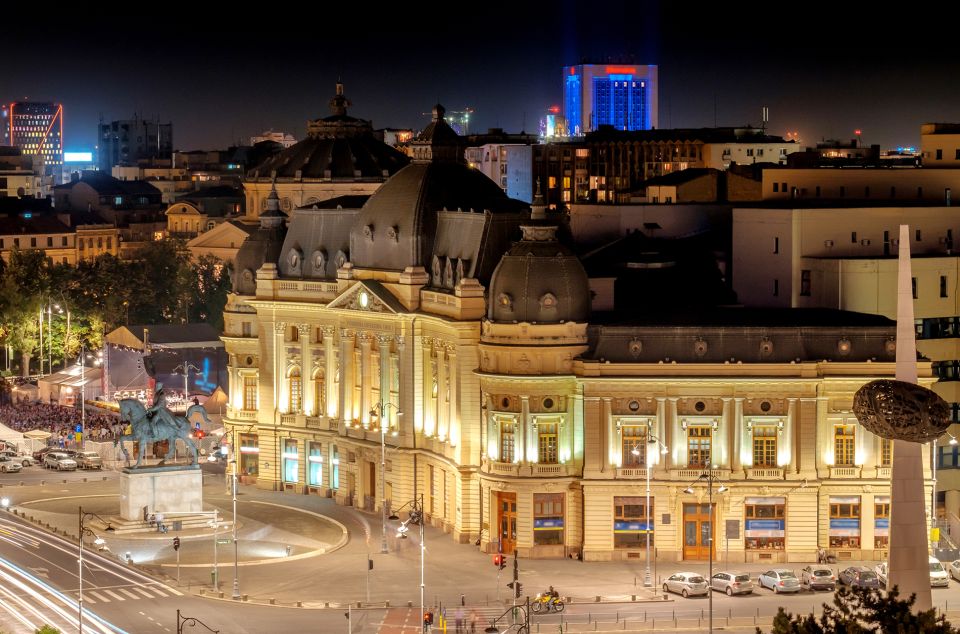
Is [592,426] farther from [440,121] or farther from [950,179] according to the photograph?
[950,179]

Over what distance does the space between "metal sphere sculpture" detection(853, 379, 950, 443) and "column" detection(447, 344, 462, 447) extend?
5334 centimetres

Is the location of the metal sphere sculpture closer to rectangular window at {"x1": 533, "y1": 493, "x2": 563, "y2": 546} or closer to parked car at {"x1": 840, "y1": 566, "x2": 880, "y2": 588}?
parked car at {"x1": 840, "y1": 566, "x2": 880, "y2": 588}

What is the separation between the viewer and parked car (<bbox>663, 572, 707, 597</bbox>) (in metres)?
A: 143

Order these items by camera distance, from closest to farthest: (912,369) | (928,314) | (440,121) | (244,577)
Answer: (912,369), (244,577), (928,314), (440,121)

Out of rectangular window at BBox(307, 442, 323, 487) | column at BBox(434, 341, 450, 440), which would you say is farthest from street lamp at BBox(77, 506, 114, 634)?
column at BBox(434, 341, 450, 440)

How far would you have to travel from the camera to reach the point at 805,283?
178375mm

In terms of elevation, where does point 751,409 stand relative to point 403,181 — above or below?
below

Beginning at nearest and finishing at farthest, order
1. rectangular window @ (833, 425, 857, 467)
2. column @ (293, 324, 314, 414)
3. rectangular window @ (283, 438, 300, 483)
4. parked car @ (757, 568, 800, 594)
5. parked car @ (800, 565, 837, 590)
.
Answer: parked car @ (757, 568, 800, 594), parked car @ (800, 565, 837, 590), rectangular window @ (833, 425, 857, 467), column @ (293, 324, 314, 414), rectangular window @ (283, 438, 300, 483)

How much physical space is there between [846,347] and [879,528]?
11.5 metres

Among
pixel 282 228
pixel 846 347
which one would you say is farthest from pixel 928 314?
pixel 282 228

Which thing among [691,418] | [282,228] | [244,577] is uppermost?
[282,228]

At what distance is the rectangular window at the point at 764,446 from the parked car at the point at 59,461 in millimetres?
63284

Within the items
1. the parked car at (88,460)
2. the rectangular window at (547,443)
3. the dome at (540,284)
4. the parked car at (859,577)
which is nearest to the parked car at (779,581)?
the parked car at (859,577)

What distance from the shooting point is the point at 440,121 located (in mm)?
182750
